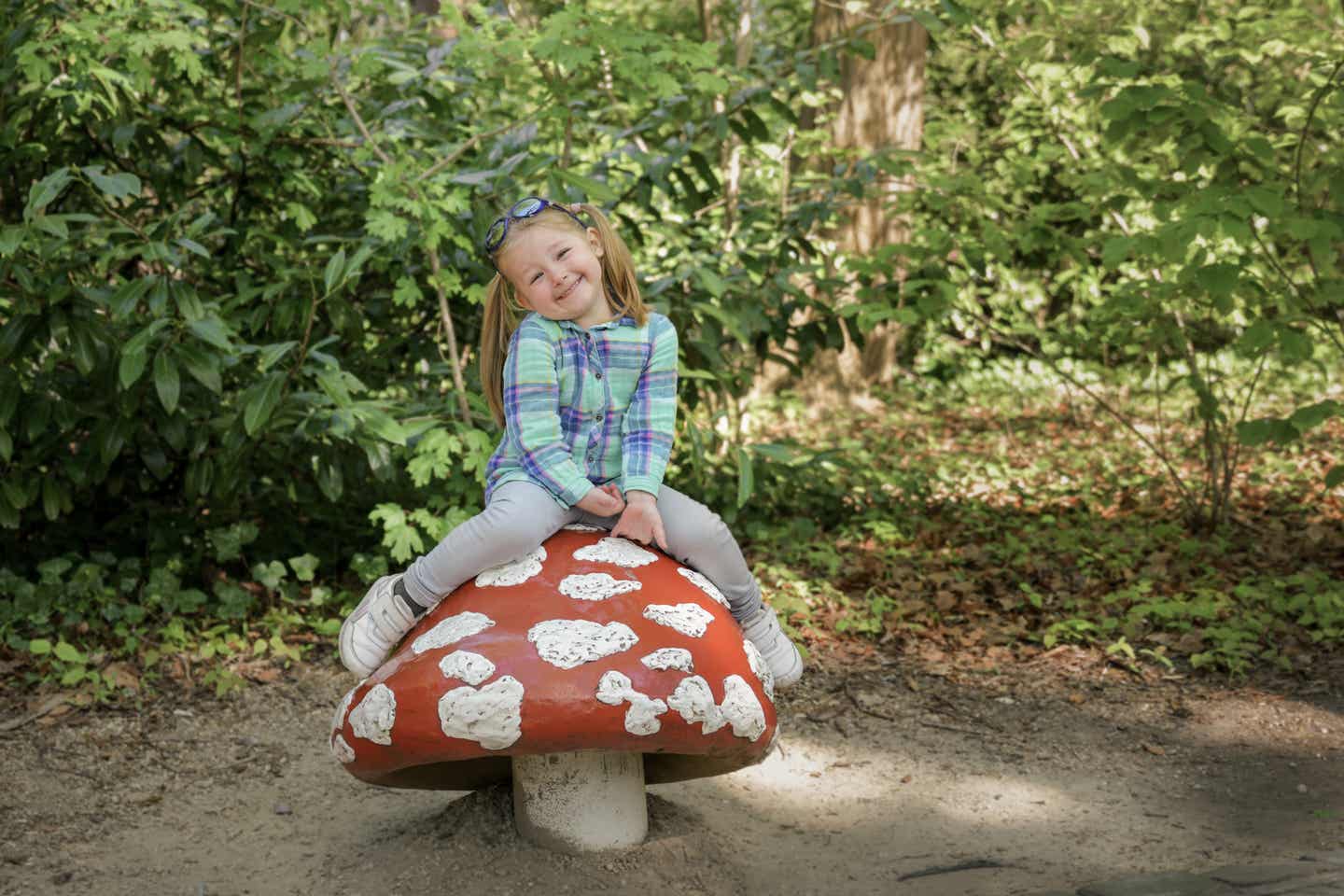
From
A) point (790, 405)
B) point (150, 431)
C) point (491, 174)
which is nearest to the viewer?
point (491, 174)

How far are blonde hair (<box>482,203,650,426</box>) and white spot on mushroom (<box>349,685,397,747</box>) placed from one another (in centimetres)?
89

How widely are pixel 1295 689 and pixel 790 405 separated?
19.8 feet

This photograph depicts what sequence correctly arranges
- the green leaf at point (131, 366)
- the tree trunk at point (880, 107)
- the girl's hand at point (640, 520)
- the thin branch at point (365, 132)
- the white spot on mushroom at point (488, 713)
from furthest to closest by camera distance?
the tree trunk at point (880, 107)
the thin branch at point (365, 132)
the green leaf at point (131, 366)
the girl's hand at point (640, 520)
the white spot on mushroom at point (488, 713)

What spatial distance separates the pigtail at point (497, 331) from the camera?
3.48 metres

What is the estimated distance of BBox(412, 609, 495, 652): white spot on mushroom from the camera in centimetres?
302

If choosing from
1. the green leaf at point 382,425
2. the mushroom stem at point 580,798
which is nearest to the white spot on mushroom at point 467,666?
the mushroom stem at point 580,798

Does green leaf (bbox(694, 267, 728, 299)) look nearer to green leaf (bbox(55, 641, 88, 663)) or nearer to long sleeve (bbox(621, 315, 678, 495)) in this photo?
long sleeve (bbox(621, 315, 678, 495))

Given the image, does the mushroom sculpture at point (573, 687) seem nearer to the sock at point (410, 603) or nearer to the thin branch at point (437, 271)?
the sock at point (410, 603)

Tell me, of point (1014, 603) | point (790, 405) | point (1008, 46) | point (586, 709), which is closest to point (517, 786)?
point (586, 709)

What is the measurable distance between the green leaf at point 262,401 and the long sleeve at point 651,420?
187cm

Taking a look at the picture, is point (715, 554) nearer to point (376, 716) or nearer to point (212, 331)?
point (376, 716)

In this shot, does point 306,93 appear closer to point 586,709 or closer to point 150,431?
point 150,431

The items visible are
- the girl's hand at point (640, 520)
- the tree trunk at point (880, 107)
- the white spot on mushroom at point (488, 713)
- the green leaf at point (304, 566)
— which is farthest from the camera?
the tree trunk at point (880, 107)

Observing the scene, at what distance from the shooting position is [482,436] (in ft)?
16.0
